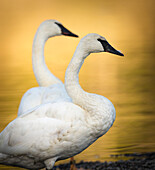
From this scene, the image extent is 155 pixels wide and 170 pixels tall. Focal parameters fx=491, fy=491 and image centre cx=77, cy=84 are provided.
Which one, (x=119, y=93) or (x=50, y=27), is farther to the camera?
(x=119, y=93)

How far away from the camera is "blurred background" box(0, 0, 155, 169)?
745 cm

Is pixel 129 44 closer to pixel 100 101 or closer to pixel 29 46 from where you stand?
pixel 29 46

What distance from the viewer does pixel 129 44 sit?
19094mm

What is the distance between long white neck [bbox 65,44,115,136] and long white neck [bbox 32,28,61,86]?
74.6 inches

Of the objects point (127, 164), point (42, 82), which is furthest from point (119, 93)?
point (127, 164)

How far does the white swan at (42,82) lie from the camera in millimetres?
6281

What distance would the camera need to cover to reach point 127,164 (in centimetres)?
600

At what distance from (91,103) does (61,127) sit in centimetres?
46

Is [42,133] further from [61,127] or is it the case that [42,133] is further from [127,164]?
[127,164]

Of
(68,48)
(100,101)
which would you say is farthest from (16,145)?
(68,48)

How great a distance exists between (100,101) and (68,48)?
13.7 m

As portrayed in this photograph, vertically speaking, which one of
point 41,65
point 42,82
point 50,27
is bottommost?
point 42,82

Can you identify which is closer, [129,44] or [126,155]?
[126,155]

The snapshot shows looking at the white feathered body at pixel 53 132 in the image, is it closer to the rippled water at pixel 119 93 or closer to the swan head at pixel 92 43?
the swan head at pixel 92 43
